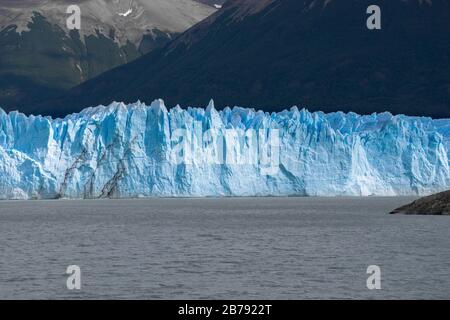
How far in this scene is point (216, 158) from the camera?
77.4 m

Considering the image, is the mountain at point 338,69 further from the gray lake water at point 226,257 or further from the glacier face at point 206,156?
the gray lake water at point 226,257

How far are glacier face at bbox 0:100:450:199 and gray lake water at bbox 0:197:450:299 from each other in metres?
12.8

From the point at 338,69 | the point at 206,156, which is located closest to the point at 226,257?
the point at 206,156

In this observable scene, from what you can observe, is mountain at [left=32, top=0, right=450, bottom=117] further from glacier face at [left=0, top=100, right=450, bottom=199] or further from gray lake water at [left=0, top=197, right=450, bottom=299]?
gray lake water at [left=0, top=197, right=450, bottom=299]

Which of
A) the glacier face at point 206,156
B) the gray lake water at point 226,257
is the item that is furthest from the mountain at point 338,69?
the gray lake water at point 226,257

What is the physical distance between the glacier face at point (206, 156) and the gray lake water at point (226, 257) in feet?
42.0

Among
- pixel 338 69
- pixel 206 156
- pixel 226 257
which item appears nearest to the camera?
pixel 226 257

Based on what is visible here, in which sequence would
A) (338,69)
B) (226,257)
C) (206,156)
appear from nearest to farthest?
(226,257), (206,156), (338,69)

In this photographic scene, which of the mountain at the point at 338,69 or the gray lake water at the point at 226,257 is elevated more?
the mountain at the point at 338,69

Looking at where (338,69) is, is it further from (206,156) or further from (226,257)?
(226,257)

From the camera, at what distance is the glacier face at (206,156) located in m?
75.0

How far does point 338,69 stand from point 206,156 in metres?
104

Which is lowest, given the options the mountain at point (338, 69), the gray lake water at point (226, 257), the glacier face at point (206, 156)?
the gray lake water at point (226, 257)

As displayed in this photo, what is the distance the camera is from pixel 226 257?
125 ft
